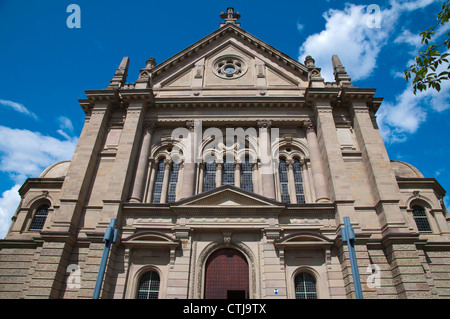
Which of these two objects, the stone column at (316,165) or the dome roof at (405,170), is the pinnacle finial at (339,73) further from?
the dome roof at (405,170)

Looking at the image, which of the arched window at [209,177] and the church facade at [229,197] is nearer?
the church facade at [229,197]

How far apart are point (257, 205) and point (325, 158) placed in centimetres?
588

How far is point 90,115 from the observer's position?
2205 centimetres

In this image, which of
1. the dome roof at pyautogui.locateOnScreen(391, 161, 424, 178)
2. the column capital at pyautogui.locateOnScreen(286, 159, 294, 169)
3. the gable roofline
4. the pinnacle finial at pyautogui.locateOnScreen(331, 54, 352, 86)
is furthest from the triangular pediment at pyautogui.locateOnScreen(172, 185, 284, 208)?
the gable roofline

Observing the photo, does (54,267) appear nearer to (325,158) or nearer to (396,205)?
(325,158)

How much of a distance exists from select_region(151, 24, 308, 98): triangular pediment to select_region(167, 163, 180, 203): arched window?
648 cm

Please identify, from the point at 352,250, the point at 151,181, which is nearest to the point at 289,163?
the point at 352,250

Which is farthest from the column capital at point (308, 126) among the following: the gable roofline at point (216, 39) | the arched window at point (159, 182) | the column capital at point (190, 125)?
the arched window at point (159, 182)

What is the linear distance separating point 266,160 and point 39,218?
645 inches

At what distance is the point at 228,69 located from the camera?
2594 cm

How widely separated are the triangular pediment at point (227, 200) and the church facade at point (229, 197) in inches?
3.2

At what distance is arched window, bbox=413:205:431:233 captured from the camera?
20297 millimetres

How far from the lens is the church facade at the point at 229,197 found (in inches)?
608
